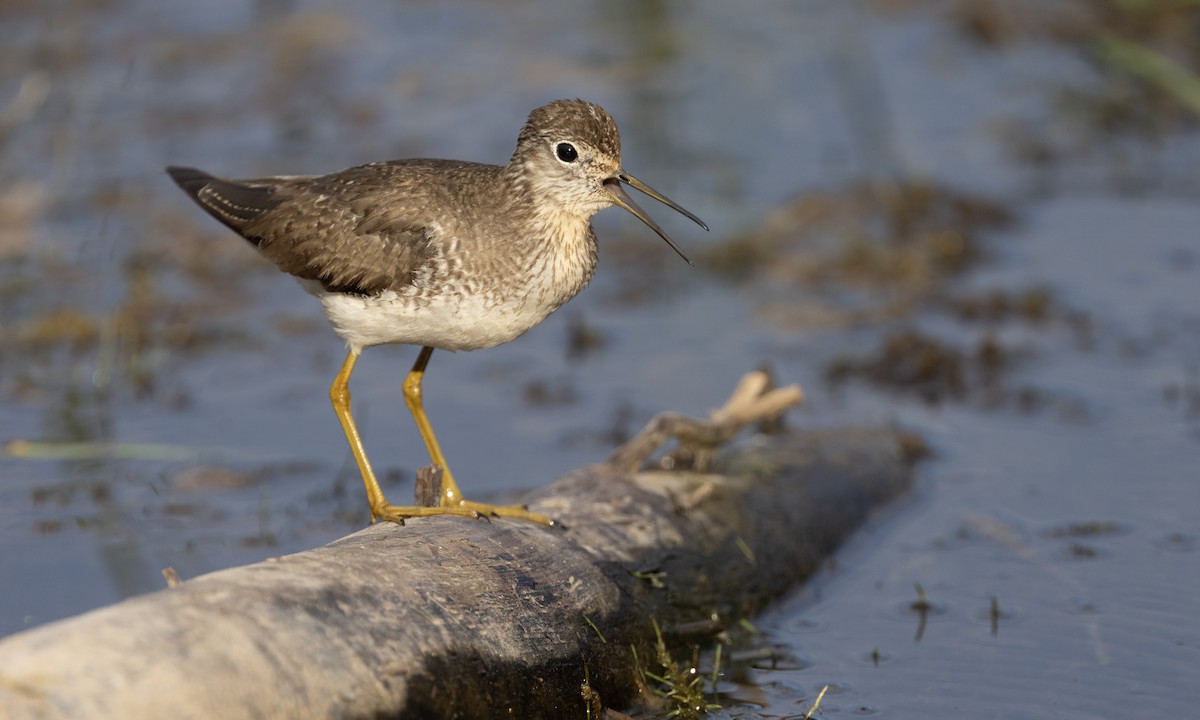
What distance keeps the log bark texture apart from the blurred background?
41cm

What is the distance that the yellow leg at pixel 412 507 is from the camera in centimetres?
600

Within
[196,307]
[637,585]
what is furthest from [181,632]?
[196,307]

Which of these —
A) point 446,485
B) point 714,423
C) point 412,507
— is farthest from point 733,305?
point 412,507

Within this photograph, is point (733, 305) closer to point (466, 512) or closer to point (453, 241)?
point (453, 241)

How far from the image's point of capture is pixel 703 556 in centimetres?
641

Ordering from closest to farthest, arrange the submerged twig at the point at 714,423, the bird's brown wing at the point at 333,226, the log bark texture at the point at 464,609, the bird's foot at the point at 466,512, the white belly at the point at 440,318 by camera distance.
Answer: the log bark texture at the point at 464,609, the bird's foot at the point at 466,512, the white belly at the point at 440,318, the bird's brown wing at the point at 333,226, the submerged twig at the point at 714,423

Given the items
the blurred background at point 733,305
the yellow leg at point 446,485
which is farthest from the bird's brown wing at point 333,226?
the blurred background at point 733,305

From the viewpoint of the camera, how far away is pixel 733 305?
10.4 metres

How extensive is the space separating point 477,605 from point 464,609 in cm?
7

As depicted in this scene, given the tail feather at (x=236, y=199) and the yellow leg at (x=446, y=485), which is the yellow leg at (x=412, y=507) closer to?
the yellow leg at (x=446, y=485)

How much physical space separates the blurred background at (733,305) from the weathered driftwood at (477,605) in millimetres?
409

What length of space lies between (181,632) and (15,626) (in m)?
2.49

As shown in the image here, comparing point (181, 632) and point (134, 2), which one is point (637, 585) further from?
point (134, 2)

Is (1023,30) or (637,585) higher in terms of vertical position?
(1023,30)
